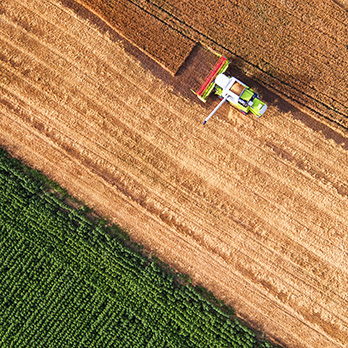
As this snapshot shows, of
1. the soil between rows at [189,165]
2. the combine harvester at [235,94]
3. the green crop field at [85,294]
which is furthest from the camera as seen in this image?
the soil between rows at [189,165]

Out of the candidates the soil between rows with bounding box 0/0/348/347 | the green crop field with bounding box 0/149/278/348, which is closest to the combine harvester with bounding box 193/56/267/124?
the soil between rows with bounding box 0/0/348/347

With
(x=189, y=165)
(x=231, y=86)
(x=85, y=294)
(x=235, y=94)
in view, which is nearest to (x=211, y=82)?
(x=231, y=86)

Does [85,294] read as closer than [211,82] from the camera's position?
Yes

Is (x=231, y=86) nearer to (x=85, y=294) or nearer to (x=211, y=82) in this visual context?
(x=211, y=82)

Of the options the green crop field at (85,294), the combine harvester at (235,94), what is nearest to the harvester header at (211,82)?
the combine harvester at (235,94)

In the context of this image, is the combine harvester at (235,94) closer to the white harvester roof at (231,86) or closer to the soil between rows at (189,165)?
the white harvester roof at (231,86)

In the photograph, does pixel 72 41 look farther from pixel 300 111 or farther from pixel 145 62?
pixel 300 111
